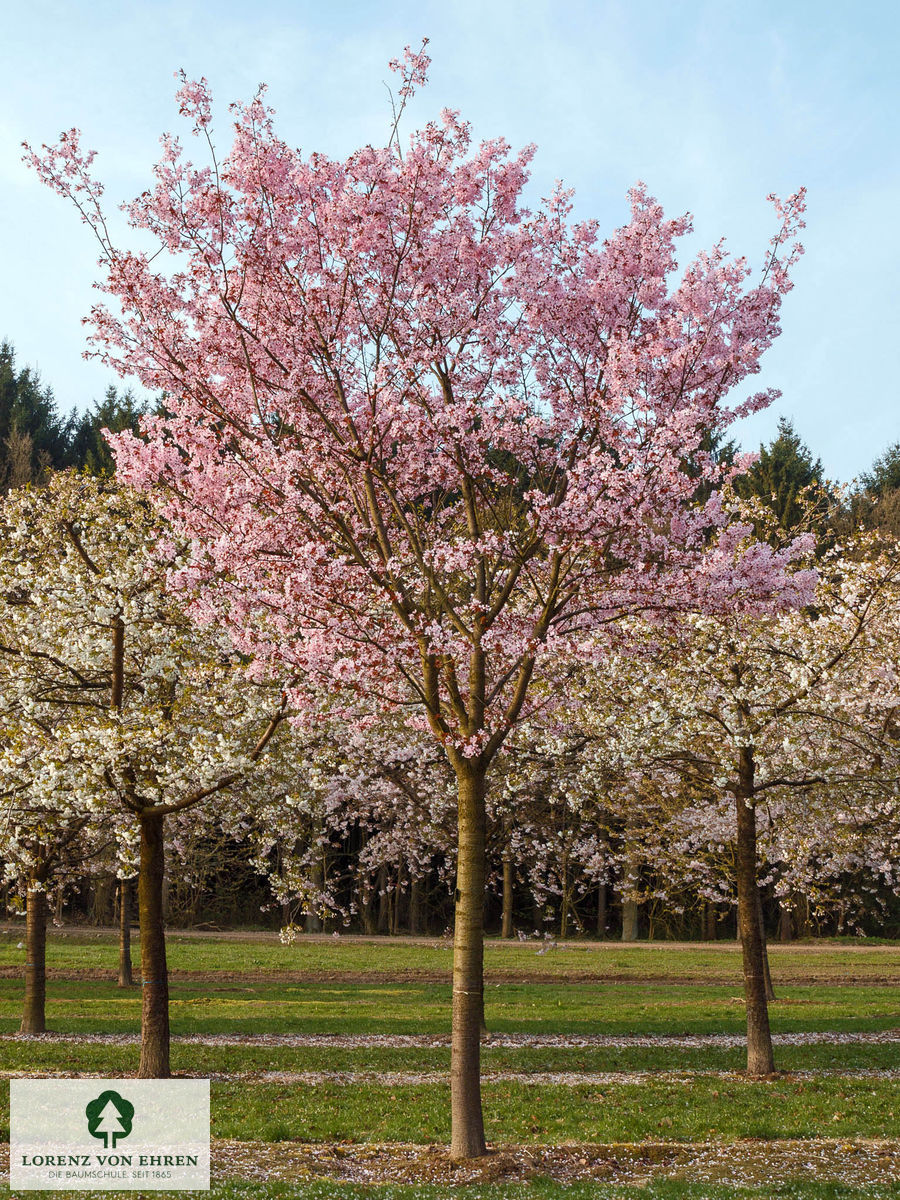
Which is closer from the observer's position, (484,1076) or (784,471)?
(484,1076)

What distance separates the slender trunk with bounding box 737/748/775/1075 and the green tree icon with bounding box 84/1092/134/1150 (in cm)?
951

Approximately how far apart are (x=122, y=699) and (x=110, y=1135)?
6.56 meters

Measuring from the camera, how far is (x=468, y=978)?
1112cm

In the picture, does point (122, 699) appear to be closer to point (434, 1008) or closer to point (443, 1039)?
point (443, 1039)

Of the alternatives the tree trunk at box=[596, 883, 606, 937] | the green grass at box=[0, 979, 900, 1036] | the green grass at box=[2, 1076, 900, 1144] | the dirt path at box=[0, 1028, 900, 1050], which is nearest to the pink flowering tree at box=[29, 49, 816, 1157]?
the green grass at box=[2, 1076, 900, 1144]

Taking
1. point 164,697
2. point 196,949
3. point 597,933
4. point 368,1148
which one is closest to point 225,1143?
point 368,1148

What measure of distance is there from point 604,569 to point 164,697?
8.19m

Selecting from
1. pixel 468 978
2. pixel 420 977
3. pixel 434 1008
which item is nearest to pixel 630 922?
pixel 420 977

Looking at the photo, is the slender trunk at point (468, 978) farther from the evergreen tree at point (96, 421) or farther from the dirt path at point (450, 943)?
the evergreen tree at point (96, 421)

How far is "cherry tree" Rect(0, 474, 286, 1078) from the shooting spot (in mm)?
14695

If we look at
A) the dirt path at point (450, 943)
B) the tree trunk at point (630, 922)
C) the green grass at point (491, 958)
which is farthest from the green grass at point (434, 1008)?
the tree trunk at point (630, 922)

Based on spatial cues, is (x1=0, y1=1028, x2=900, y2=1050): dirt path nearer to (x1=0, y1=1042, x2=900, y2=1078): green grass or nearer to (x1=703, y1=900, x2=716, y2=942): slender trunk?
(x1=0, y1=1042, x2=900, y2=1078): green grass

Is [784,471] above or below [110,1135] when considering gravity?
above

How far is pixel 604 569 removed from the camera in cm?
1174
